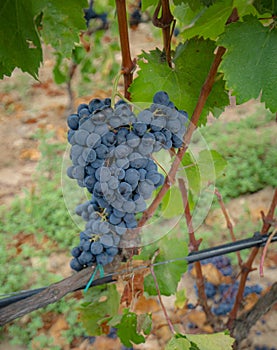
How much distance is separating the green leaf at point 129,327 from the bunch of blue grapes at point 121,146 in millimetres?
319

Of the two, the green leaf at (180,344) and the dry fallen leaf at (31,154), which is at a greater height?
the dry fallen leaf at (31,154)

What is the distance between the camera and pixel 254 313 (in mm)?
1433

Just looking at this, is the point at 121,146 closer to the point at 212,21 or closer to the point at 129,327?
the point at 212,21

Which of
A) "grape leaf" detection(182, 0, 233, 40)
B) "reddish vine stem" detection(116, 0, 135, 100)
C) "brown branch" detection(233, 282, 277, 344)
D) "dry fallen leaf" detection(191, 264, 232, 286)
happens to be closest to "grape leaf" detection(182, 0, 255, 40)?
"grape leaf" detection(182, 0, 233, 40)

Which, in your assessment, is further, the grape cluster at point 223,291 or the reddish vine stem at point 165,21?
the grape cluster at point 223,291

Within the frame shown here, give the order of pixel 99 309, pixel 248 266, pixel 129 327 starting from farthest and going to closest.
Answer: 1. pixel 248 266
2. pixel 99 309
3. pixel 129 327

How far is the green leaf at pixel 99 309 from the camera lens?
3.35ft

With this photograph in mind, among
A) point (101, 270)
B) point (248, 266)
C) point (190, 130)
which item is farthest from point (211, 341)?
point (248, 266)

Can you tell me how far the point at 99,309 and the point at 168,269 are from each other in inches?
7.4

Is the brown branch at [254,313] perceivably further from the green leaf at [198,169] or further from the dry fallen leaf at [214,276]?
the green leaf at [198,169]

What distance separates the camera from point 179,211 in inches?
32.0

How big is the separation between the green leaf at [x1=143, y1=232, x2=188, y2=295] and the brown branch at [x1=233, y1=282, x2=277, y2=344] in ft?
1.60

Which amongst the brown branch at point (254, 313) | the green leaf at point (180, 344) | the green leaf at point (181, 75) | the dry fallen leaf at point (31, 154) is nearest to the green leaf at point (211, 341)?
the green leaf at point (180, 344)

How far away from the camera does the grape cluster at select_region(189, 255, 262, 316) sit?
1.77m
